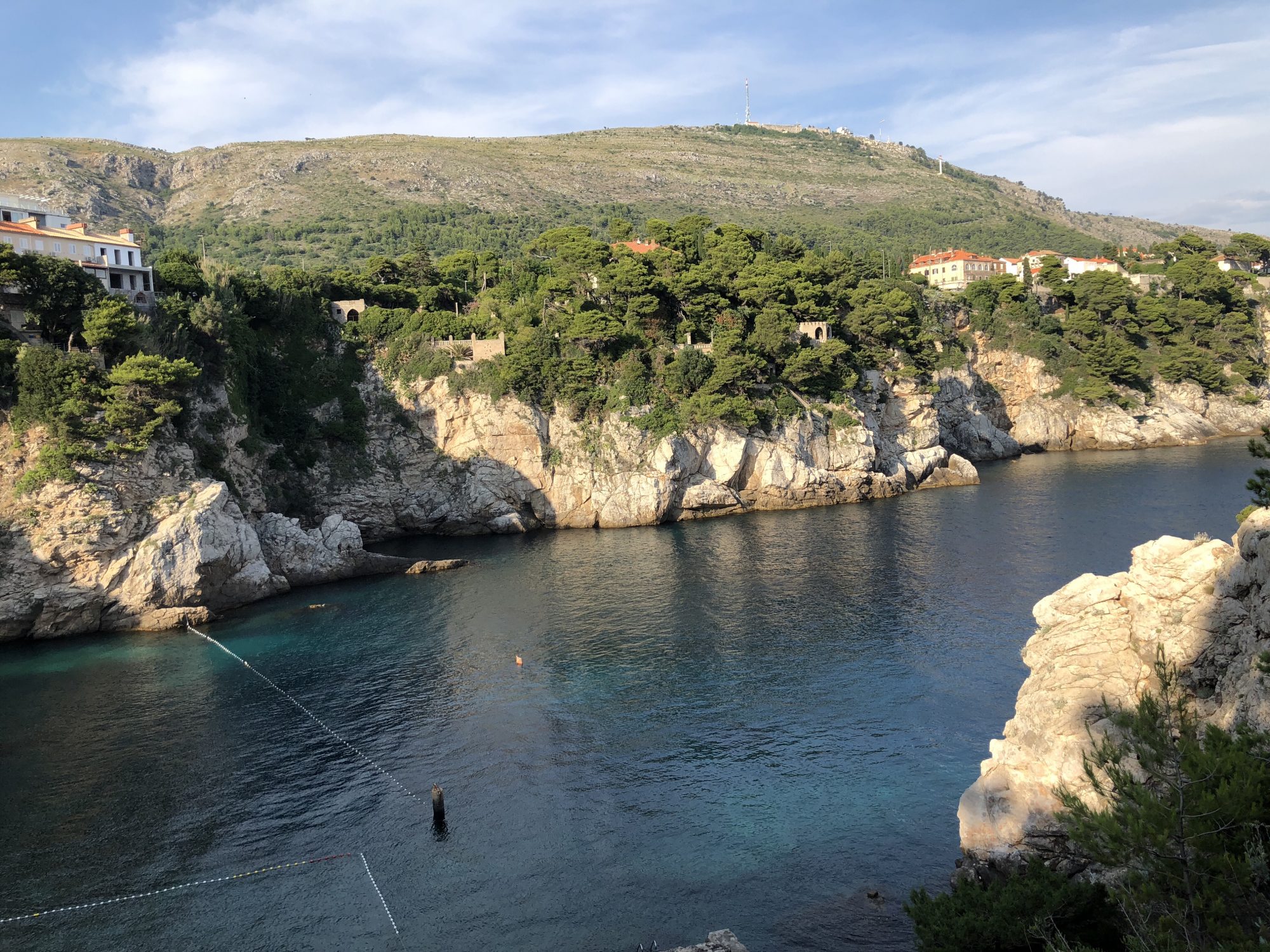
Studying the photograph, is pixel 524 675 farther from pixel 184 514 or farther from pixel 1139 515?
pixel 1139 515

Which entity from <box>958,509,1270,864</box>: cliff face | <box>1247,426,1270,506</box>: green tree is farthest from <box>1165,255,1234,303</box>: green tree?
<box>1247,426,1270,506</box>: green tree

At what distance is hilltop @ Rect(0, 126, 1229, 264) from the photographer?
122 meters

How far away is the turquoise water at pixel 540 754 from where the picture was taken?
1809 cm

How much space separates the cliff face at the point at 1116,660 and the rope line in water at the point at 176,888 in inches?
495

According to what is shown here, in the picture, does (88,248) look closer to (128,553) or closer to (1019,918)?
(128,553)

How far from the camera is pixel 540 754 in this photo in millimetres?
25047

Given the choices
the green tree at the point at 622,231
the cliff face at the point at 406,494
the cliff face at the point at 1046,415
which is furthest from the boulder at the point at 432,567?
the cliff face at the point at 1046,415

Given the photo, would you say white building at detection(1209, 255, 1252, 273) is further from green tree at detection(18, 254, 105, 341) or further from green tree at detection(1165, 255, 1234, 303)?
green tree at detection(18, 254, 105, 341)

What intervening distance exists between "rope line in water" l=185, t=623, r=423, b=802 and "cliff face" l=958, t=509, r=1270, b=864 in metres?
14.3

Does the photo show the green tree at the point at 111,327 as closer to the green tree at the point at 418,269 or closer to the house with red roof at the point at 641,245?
the green tree at the point at 418,269

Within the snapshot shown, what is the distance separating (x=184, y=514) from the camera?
40062 mm

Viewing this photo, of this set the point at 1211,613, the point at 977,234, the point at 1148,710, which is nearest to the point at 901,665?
the point at 1211,613

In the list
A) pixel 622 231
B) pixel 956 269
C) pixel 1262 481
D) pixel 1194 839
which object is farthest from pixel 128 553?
pixel 956 269

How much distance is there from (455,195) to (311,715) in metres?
130
